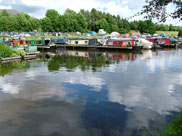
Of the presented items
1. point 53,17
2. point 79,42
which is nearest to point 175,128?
point 79,42

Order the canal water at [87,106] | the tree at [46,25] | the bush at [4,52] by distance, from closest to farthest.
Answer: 1. the canal water at [87,106]
2. the bush at [4,52]
3. the tree at [46,25]

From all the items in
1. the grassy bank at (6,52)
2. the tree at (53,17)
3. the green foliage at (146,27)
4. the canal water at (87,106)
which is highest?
the tree at (53,17)

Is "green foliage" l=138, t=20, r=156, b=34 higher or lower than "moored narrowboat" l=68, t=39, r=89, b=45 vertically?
higher

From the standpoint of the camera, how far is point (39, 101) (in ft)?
38.7

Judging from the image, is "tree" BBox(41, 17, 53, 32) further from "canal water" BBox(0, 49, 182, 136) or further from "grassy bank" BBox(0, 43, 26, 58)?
"canal water" BBox(0, 49, 182, 136)

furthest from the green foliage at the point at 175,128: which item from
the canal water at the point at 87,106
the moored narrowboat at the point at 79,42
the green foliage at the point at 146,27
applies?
the green foliage at the point at 146,27

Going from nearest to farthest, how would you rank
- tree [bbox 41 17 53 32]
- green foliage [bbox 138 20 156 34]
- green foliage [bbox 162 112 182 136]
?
green foliage [bbox 162 112 182 136] < tree [bbox 41 17 53 32] < green foliage [bbox 138 20 156 34]

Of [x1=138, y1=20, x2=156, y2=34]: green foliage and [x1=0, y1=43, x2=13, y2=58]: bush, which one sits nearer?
[x1=0, y1=43, x2=13, y2=58]: bush

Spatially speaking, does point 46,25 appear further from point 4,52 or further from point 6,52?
point 4,52

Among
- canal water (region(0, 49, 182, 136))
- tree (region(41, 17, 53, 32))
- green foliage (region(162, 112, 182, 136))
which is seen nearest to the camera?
green foliage (region(162, 112, 182, 136))

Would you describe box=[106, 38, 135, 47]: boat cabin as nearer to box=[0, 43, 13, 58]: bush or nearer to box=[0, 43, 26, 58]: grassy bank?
box=[0, 43, 26, 58]: grassy bank

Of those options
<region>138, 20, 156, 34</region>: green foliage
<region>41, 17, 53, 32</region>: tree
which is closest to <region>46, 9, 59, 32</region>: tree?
<region>41, 17, 53, 32</region>: tree

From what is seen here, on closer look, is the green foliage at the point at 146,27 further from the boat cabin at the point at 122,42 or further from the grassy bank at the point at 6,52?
the grassy bank at the point at 6,52

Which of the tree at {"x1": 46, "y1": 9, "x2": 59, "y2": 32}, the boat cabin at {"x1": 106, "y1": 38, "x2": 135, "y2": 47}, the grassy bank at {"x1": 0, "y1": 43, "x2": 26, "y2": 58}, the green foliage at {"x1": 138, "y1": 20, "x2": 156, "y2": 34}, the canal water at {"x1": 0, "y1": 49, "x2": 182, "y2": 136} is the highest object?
the tree at {"x1": 46, "y1": 9, "x2": 59, "y2": 32}
